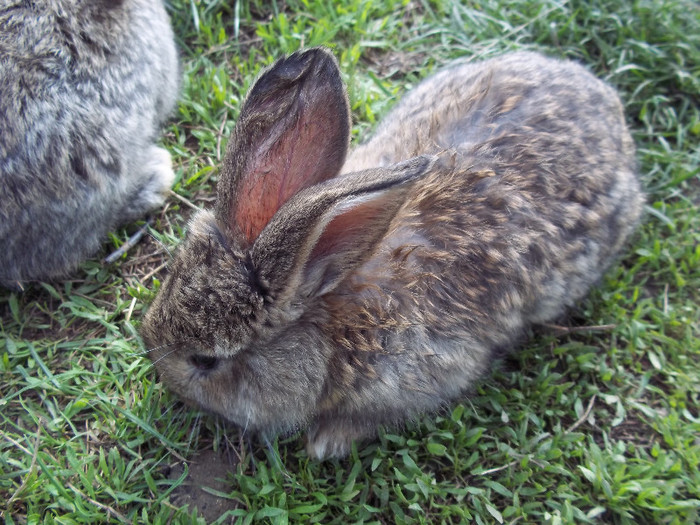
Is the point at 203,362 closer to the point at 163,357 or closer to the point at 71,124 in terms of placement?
the point at 163,357

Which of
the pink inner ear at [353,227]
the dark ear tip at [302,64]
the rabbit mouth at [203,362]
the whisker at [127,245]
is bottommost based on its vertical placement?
the rabbit mouth at [203,362]

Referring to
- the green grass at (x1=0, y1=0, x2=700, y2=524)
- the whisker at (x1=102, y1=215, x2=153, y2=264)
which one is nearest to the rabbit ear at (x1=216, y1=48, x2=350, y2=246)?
the green grass at (x1=0, y1=0, x2=700, y2=524)

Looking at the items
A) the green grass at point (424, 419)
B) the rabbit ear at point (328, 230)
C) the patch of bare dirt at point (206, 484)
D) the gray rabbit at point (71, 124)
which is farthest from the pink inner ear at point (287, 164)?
the patch of bare dirt at point (206, 484)

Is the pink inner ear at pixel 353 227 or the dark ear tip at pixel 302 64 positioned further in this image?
the dark ear tip at pixel 302 64

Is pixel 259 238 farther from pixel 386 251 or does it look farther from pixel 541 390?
pixel 541 390

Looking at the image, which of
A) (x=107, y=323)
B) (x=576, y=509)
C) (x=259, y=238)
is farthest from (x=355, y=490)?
(x=107, y=323)

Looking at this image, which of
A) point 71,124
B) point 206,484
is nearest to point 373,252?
point 206,484

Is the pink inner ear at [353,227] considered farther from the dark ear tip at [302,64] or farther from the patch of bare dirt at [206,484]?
the patch of bare dirt at [206,484]
